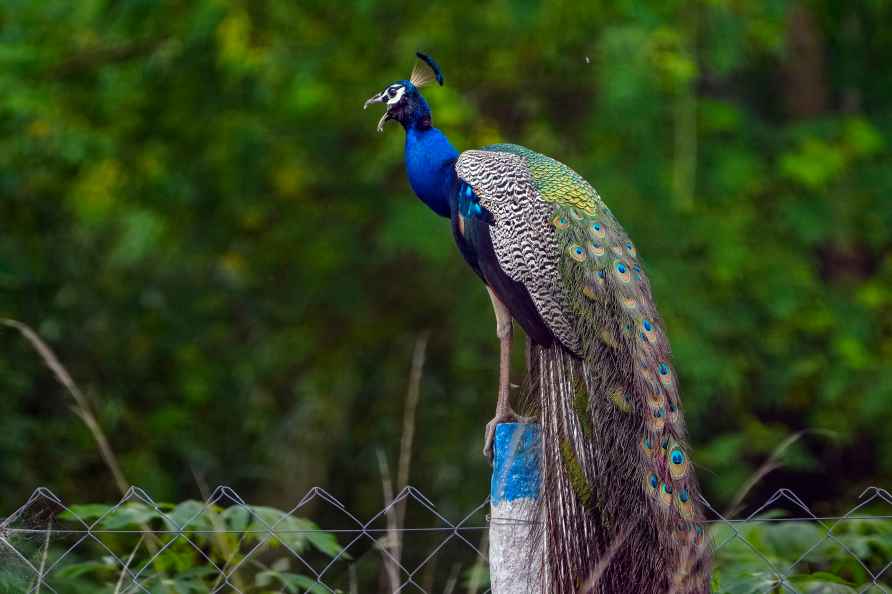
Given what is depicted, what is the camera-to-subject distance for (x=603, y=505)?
263cm

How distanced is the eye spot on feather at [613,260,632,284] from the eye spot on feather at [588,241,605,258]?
0.04 m

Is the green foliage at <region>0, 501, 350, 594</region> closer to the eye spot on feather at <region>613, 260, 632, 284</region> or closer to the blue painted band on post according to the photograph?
the blue painted band on post

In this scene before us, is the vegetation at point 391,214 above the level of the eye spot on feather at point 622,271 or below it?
below

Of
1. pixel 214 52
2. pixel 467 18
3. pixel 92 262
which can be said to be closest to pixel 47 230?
pixel 92 262

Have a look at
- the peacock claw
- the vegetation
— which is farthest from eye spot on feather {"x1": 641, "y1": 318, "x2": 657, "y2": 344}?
the vegetation

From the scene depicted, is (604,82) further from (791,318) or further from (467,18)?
(791,318)

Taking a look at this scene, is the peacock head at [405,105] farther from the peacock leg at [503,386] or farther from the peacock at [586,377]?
the peacock leg at [503,386]

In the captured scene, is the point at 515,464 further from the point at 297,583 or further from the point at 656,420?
the point at 297,583

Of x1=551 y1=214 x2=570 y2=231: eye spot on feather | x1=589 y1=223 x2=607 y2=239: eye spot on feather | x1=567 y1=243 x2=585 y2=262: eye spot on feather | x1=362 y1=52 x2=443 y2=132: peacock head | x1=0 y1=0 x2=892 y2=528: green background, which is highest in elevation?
x1=362 y1=52 x2=443 y2=132: peacock head

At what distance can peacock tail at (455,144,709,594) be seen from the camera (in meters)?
2.56

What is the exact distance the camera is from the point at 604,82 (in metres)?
6.09

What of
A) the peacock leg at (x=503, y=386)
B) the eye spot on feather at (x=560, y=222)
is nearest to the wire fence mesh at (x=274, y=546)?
the peacock leg at (x=503, y=386)

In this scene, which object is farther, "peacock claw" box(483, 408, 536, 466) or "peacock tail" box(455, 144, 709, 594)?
"peacock claw" box(483, 408, 536, 466)

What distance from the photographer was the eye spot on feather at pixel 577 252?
2834mm
